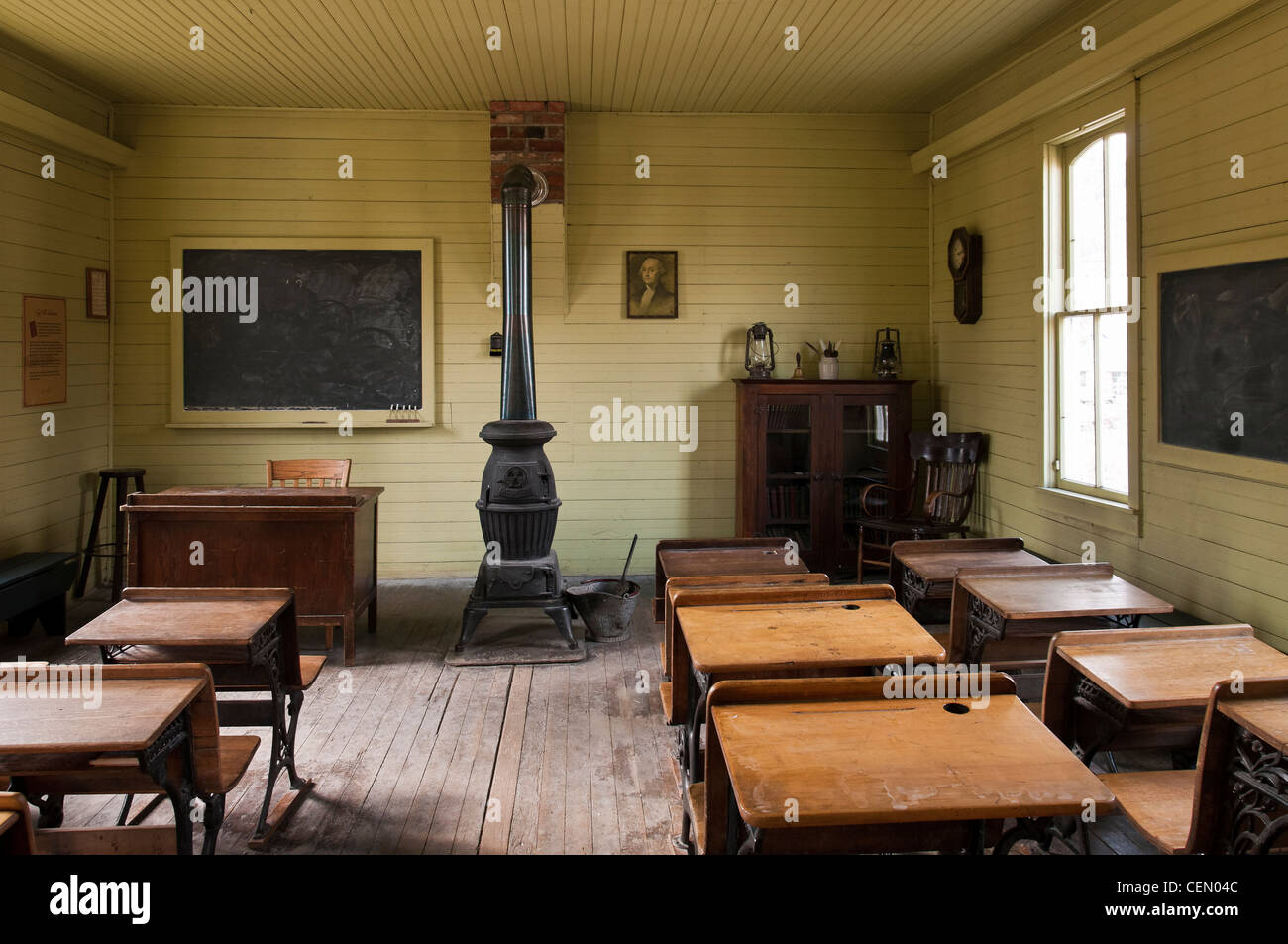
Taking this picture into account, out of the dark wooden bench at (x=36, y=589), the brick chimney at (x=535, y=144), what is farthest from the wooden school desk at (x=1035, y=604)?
the dark wooden bench at (x=36, y=589)

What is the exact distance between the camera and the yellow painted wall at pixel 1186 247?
3.95 metres

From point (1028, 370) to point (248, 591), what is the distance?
4543mm

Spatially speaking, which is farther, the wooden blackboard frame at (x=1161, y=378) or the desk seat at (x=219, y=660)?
the wooden blackboard frame at (x=1161, y=378)

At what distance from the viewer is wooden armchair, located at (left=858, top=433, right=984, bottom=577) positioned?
645cm

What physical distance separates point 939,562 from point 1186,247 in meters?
1.79

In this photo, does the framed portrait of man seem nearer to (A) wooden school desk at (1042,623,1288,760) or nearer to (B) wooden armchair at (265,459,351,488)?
(B) wooden armchair at (265,459,351,488)

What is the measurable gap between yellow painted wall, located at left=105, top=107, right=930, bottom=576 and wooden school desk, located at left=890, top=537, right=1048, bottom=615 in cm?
284

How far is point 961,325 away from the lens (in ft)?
22.8

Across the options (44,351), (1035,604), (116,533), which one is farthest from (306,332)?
(1035,604)

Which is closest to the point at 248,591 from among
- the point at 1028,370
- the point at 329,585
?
the point at 329,585

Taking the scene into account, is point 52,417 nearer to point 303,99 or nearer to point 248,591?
point 303,99

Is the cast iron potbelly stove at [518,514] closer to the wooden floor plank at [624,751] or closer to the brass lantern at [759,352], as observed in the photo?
the wooden floor plank at [624,751]

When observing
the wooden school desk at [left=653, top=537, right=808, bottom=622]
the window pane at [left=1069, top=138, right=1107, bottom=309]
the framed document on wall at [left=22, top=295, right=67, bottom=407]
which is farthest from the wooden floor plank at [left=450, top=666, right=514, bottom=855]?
the window pane at [left=1069, top=138, right=1107, bottom=309]

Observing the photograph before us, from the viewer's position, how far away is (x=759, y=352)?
730 cm
